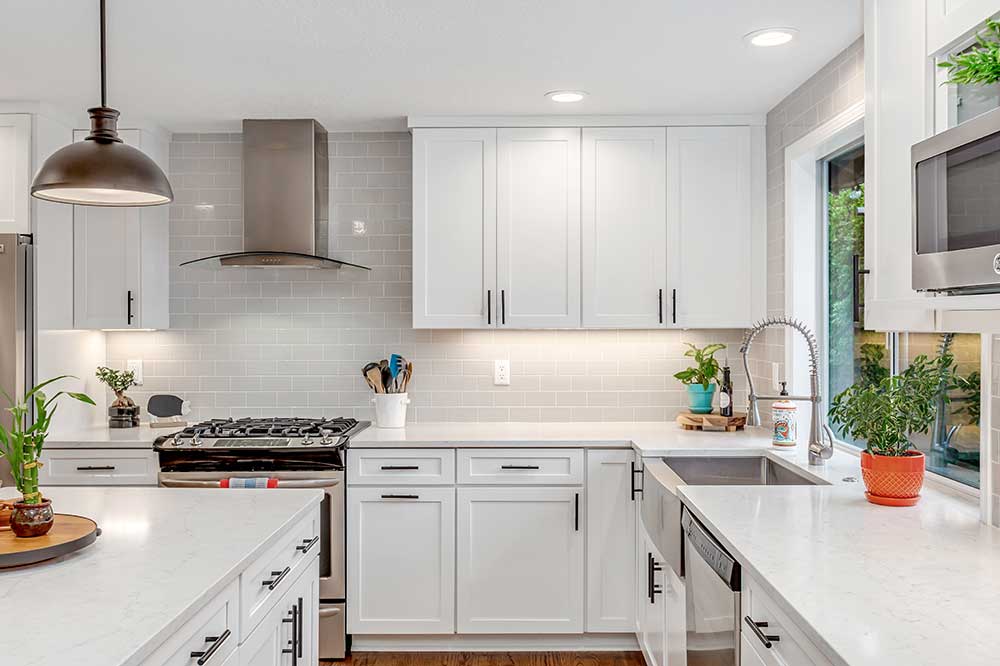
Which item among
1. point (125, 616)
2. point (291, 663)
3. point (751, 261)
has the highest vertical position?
point (751, 261)

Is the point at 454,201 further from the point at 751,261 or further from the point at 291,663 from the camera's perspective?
the point at 291,663

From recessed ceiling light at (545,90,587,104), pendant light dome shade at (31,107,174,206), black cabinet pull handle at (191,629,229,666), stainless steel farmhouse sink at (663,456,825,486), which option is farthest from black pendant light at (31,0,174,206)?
stainless steel farmhouse sink at (663,456,825,486)

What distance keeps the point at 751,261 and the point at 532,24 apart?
5.64ft

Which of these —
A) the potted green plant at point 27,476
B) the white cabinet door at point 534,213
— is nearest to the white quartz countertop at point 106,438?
the white cabinet door at point 534,213

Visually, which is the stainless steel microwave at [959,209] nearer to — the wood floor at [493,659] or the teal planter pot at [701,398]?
the teal planter pot at [701,398]

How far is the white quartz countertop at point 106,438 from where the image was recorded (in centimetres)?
361

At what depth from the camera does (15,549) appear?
1.71 m

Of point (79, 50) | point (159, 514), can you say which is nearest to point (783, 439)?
point (159, 514)

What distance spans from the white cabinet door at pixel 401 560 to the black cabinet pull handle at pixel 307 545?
3.53 feet

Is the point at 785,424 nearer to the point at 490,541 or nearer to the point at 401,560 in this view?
the point at 490,541

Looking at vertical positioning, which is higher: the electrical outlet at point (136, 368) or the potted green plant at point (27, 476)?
the electrical outlet at point (136, 368)

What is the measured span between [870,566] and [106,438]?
3.25 m

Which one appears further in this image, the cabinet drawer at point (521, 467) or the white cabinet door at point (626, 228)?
the white cabinet door at point (626, 228)

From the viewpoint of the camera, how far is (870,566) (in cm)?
171
